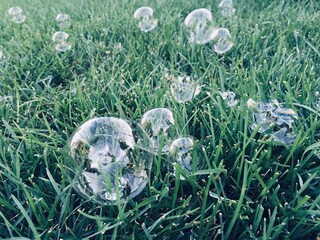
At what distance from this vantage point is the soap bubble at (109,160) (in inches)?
46.2

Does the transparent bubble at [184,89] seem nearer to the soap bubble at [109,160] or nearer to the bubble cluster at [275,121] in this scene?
the bubble cluster at [275,121]

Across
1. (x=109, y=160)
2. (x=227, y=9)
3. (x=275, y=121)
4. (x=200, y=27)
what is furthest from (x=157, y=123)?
(x=227, y=9)

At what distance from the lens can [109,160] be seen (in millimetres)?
1213

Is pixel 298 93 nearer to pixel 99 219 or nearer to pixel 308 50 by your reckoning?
pixel 308 50

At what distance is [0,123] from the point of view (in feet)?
5.50

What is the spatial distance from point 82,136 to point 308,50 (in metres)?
1.36

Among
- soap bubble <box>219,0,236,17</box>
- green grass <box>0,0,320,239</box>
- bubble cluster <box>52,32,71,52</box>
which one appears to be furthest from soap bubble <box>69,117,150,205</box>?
soap bubble <box>219,0,236,17</box>

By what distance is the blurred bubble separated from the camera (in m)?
1.63

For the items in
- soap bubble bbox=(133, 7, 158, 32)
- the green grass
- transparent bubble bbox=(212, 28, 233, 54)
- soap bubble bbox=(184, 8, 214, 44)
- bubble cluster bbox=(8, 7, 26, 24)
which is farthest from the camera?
bubble cluster bbox=(8, 7, 26, 24)

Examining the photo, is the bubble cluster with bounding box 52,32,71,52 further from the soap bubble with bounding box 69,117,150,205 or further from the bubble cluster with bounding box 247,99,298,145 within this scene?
the bubble cluster with bounding box 247,99,298,145

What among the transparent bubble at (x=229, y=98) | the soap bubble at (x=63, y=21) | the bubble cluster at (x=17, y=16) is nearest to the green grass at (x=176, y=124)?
the transparent bubble at (x=229, y=98)

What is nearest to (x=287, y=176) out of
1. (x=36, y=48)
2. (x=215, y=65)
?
(x=215, y=65)

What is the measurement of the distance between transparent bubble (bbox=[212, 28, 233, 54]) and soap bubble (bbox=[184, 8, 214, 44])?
6cm

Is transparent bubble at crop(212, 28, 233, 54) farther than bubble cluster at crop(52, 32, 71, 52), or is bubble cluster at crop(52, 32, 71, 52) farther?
bubble cluster at crop(52, 32, 71, 52)
